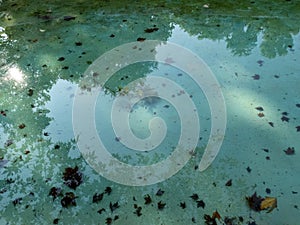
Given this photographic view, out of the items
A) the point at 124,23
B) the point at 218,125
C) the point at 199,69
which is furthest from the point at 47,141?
the point at 124,23

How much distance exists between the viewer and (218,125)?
2350 millimetres

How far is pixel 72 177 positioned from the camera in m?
2.06

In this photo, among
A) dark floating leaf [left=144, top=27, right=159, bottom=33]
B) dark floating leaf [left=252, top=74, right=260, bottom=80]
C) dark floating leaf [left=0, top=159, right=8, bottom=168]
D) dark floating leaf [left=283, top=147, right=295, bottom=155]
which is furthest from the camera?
dark floating leaf [left=144, top=27, right=159, bottom=33]

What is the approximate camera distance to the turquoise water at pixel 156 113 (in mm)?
1854

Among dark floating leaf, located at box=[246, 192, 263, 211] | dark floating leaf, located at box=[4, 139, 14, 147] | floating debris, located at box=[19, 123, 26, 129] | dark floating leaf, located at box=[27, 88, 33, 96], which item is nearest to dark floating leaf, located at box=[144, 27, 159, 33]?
dark floating leaf, located at box=[27, 88, 33, 96]

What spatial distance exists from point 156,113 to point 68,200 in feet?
3.33

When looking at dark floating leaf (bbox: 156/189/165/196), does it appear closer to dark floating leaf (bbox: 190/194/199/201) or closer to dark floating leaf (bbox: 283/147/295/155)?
dark floating leaf (bbox: 190/194/199/201)

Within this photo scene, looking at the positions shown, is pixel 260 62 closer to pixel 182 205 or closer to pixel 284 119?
pixel 284 119

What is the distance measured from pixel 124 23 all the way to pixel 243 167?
9.23 feet

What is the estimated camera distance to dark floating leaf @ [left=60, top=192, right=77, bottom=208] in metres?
1.89

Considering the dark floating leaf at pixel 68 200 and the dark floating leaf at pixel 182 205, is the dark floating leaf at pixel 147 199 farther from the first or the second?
the dark floating leaf at pixel 68 200

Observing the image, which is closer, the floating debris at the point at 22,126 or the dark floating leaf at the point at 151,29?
the floating debris at the point at 22,126

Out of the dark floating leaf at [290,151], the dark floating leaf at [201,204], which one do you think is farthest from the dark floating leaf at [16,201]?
the dark floating leaf at [290,151]

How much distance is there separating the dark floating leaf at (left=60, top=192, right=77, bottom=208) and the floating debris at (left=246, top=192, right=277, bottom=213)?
112cm
